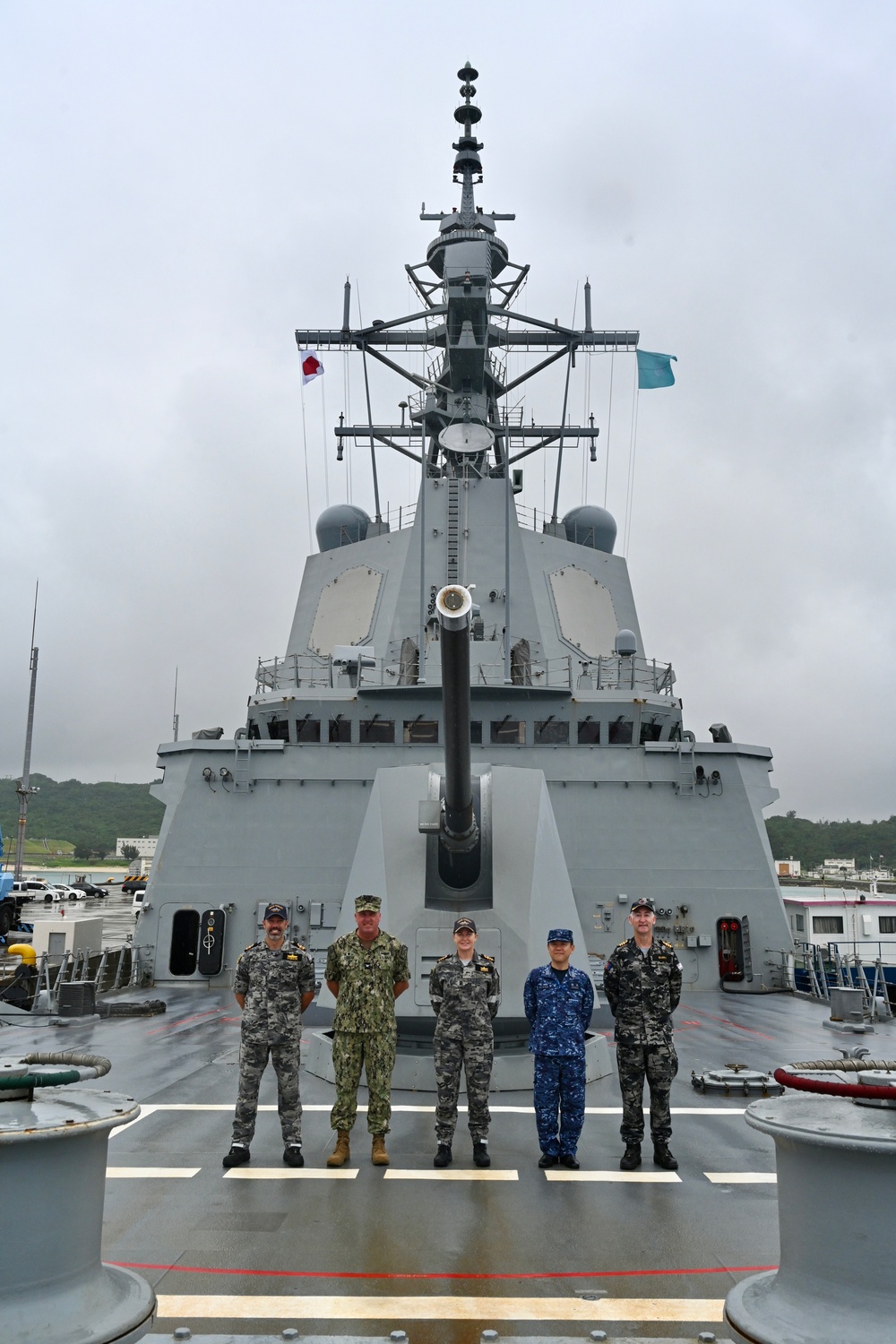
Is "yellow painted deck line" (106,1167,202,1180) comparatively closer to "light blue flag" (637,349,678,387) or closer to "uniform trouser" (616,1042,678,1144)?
"uniform trouser" (616,1042,678,1144)

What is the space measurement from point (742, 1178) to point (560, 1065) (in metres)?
0.79

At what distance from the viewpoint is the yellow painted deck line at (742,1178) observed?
366 centimetres

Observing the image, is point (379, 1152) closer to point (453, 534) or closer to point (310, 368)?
point (453, 534)

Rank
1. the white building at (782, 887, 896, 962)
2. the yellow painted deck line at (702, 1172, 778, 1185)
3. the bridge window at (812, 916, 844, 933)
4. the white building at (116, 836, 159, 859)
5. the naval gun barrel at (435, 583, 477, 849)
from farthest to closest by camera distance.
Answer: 1. the white building at (116, 836, 159, 859)
2. the bridge window at (812, 916, 844, 933)
3. the white building at (782, 887, 896, 962)
4. the naval gun barrel at (435, 583, 477, 849)
5. the yellow painted deck line at (702, 1172, 778, 1185)

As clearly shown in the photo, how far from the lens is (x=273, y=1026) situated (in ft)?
13.3

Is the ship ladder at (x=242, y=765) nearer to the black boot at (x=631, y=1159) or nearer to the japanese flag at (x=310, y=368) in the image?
the japanese flag at (x=310, y=368)

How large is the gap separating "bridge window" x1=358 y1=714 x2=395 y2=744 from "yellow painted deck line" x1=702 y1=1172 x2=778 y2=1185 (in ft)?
28.3

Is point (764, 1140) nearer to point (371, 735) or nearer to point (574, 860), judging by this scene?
point (574, 860)

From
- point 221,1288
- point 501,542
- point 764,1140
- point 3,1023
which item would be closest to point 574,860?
point 501,542

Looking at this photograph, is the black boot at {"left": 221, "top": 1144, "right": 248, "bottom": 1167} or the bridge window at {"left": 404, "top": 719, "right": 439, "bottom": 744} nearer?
the black boot at {"left": 221, "top": 1144, "right": 248, "bottom": 1167}

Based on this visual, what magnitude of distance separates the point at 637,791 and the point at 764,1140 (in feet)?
24.6

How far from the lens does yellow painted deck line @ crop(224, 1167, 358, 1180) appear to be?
146 inches

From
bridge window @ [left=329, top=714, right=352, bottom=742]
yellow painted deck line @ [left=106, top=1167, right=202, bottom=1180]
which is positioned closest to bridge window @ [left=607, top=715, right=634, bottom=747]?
bridge window @ [left=329, top=714, right=352, bottom=742]

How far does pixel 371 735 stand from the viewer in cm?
1220
